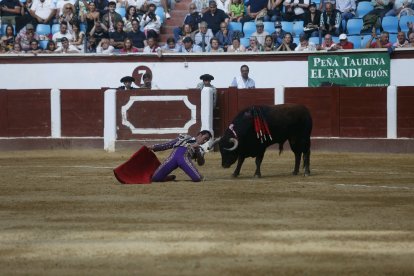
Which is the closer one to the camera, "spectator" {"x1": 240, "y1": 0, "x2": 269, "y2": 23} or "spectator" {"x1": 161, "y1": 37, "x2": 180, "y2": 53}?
"spectator" {"x1": 240, "y1": 0, "x2": 269, "y2": 23}

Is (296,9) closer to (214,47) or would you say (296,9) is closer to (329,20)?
(329,20)

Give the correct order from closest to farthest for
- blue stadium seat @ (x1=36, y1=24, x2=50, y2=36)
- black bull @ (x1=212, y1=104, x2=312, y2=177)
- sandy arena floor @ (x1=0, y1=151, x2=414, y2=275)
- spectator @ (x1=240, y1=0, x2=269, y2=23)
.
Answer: sandy arena floor @ (x1=0, y1=151, x2=414, y2=275) → black bull @ (x1=212, y1=104, x2=312, y2=177) → spectator @ (x1=240, y1=0, x2=269, y2=23) → blue stadium seat @ (x1=36, y1=24, x2=50, y2=36)

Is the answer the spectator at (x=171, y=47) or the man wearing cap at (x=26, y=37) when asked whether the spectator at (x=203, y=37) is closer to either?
the spectator at (x=171, y=47)

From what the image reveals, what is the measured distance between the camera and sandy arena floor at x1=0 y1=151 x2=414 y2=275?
6.91m

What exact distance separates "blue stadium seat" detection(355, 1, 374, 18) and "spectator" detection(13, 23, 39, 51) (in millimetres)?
6145

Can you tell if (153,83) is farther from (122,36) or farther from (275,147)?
(275,147)

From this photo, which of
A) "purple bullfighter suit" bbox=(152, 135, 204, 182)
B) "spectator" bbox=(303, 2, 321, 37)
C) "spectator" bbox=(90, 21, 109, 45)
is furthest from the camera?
"spectator" bbox=(90, 21, 109, 45)

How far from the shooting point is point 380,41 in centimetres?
1927

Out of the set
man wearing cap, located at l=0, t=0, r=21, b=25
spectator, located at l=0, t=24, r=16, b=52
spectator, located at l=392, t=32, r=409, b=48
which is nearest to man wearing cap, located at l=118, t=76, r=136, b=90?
spectator, located at l=0, t=24, r=16, b=52

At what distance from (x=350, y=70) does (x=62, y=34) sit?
223 inches

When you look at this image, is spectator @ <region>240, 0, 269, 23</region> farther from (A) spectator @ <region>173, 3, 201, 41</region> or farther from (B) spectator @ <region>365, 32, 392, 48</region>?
(B) spectator @ <region>365, 32, 392, 48</region>

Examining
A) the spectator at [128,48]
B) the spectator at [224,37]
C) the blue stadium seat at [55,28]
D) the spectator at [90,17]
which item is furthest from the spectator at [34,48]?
the spectator at [224,37]

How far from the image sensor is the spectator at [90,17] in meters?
21.0

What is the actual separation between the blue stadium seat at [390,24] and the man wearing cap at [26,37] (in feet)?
21.8
